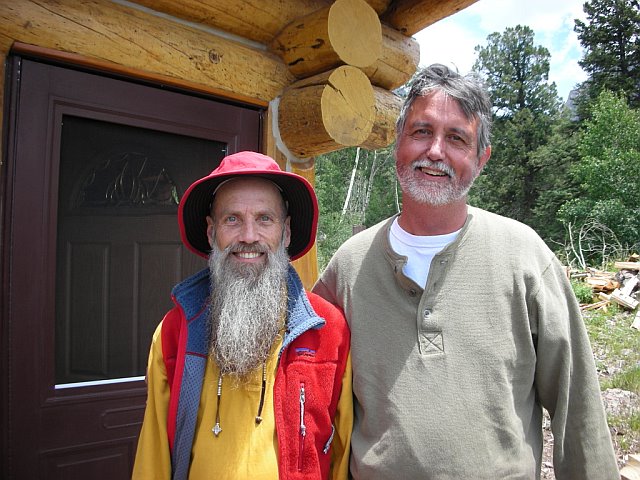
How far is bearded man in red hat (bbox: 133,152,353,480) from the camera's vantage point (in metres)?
1.56

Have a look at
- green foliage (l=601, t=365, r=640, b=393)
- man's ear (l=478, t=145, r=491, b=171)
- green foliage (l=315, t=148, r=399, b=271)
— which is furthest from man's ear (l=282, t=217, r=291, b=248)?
green foliage (l=315, t=148, r=399, b=271)

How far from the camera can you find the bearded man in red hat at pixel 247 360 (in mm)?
1562

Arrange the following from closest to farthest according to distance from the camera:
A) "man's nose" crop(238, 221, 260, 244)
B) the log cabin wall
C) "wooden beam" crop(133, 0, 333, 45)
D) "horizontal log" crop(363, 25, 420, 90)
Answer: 1. "man's nose" crop(238, 221, 260, 244)
2. the log cabin wall
3. "wooden beam" crop(133, 0, 333, 45)
4. "horizontal log" crop(363, 25, 420, 90)

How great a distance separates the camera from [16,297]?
90.6 inches

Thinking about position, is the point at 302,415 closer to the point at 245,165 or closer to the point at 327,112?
the point at 245,165

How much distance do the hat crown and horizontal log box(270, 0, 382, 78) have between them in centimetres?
148

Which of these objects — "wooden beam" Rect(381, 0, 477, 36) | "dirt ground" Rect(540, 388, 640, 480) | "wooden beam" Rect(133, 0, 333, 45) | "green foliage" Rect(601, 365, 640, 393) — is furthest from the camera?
"green foliage" Rect(601, 365, 640, 393)

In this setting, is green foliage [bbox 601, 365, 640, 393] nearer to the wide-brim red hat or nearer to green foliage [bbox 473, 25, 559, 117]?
the wide-brim red hat

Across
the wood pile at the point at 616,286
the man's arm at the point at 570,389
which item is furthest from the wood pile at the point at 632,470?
the wood pile at the point at 616,286

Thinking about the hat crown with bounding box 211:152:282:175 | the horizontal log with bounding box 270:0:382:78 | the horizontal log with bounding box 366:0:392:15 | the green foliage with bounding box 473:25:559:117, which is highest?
the green foliage with bounding box 473:25:559:117

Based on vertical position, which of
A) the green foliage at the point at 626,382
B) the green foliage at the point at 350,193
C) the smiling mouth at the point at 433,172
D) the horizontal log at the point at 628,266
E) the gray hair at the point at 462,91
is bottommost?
the green foliage at the point at 626,382

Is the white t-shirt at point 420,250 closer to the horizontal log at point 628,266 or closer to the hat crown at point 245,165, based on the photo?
the hat crown at point 245,165

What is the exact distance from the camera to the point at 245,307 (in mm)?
1738

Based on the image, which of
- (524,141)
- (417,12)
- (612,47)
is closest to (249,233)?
(417,12)
